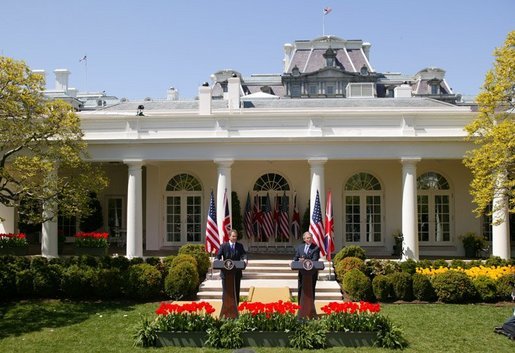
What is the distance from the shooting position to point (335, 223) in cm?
2330

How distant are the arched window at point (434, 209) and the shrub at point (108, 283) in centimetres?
1311

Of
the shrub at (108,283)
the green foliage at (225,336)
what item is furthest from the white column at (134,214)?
the green foliage at (225,336)

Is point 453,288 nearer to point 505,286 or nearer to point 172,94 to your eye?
point 505,286

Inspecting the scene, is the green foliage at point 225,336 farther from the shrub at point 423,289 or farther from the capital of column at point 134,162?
the capital of column at point 134,162

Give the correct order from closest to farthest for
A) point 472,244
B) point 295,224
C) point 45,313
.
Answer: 1. point 45,313
2. point 472,244
3. point 295,224

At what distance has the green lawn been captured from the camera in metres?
11.4

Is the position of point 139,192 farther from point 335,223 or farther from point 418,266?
point 418,266

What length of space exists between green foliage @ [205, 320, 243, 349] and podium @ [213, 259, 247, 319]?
803 millimetres

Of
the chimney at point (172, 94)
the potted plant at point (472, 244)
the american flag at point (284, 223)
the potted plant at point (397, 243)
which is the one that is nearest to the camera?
the potted plant at point (397, 243)

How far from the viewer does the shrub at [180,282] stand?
15.6 metres

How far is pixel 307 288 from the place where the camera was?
12148 millimetres

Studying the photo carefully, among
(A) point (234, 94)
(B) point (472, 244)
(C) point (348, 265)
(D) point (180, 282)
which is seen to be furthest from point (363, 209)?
(D) point (180, 282)

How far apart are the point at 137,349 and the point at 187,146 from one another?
10463 mm

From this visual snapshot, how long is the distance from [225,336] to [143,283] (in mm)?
5072
